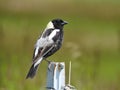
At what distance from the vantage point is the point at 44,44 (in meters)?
7.45

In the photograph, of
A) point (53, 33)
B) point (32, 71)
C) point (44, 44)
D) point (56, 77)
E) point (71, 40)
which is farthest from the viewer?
point (71, 40)

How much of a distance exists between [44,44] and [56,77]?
89 cm

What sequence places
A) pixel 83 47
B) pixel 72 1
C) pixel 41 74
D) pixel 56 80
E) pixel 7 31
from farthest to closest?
pixel 72 1
pixel 7 31
pixel 83 47
pixel 41 74
pixel 56 80

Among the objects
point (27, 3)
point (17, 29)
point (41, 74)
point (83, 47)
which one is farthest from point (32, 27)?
point (41, 74)

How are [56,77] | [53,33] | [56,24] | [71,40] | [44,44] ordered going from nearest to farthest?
[56,77], [44,44], [53,33], [56,24], [71,40]

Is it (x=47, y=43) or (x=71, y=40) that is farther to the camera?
(x=71, y=40)

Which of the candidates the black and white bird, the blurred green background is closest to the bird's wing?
the black and white bird

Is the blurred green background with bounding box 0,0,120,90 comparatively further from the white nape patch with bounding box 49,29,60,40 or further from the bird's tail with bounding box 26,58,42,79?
the bird's tail with bounding box 26,58,42,79

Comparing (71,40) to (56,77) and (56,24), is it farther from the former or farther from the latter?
(56,77)

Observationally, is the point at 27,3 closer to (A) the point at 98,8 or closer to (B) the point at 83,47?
(A) the point at 98,8

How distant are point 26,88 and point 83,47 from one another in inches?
199

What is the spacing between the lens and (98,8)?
19.5 m

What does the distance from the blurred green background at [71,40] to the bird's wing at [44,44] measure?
84 centimetres

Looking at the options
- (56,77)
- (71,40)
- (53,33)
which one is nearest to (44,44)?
(53,33)
